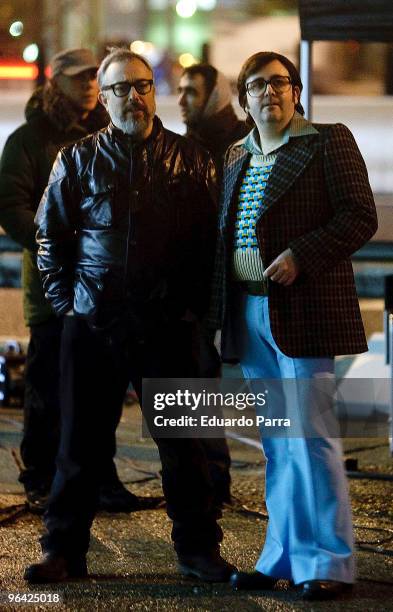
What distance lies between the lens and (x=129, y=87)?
17.0 ft

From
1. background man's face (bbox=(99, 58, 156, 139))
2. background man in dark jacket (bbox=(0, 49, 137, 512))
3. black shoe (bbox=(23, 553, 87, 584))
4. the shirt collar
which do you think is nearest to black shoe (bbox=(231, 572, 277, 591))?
black shoe (bbox=(23, 553, 87, 584))

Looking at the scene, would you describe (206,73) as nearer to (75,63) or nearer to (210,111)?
(210,111)

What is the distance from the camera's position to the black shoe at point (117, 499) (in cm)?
650

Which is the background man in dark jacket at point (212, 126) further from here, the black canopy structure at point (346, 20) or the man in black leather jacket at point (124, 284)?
the man in black leather jacket at point (124, 284)

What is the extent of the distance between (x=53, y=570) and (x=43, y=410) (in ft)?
4.90

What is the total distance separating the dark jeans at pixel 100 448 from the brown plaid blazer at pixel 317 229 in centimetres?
55

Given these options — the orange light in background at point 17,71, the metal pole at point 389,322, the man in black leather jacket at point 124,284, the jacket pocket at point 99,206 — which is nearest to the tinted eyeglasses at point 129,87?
the man in black leather jacket at point 124,284

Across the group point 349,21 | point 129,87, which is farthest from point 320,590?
point 349,21

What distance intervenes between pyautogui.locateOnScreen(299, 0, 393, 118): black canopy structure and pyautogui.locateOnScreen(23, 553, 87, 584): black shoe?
11.2ft

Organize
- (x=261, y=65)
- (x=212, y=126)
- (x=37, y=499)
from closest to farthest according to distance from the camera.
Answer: (x=261, y=65) → (x=37, y=499) → (x=212, y=126)

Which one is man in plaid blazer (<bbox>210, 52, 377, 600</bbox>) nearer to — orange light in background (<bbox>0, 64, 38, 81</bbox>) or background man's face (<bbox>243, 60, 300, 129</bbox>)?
background man's face (<bbox>243, 60, 300, 129</bbox>)

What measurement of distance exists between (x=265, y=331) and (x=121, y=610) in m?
1.13

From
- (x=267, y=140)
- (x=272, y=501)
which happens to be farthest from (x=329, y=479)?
(x=267, y=140)

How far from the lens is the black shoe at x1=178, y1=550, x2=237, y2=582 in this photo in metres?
5.24
